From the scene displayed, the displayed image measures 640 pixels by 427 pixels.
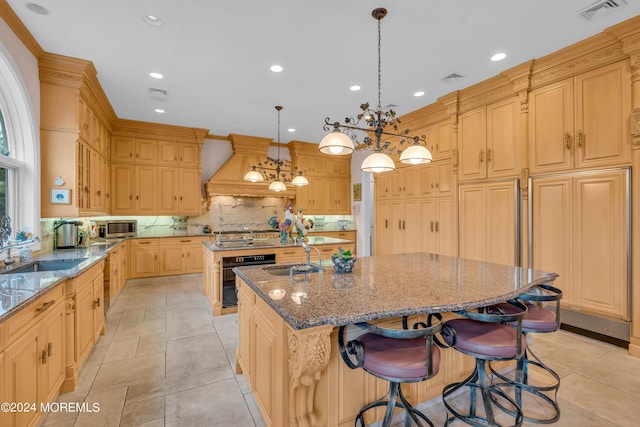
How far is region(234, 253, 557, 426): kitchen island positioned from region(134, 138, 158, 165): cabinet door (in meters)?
4.84

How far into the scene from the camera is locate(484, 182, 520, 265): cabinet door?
12.2ft

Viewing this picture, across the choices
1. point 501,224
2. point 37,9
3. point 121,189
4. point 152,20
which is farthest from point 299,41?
point 121,189

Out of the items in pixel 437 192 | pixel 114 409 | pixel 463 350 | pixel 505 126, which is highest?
pixel 505 126

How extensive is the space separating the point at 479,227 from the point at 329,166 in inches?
176

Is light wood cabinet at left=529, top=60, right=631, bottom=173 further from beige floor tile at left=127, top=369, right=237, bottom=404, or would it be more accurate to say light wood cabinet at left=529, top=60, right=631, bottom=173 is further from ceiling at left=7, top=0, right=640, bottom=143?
beige floor tile at left=127, top=369, right=237, bottom=404

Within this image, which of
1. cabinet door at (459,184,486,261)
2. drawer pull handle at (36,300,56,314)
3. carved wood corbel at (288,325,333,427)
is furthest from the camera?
cabinet door at (459,184,486,261)

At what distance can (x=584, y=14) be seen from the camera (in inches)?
Result: 102

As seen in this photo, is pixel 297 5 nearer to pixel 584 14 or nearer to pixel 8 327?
pixel 584 14

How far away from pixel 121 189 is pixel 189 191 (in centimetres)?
122

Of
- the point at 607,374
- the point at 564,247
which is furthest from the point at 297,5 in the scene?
the point at 607,374

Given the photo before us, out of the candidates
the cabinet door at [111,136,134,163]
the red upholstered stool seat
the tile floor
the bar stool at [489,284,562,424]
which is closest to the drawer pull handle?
the tile floor


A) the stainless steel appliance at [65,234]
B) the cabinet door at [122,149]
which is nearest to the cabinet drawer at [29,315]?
the stainless steel appliance at [65,234]

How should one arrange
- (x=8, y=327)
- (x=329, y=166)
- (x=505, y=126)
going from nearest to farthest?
1. (x=8, y=327)
2. (x=505, y=126)
3. (x=329, y=166)

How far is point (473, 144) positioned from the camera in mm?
4207
